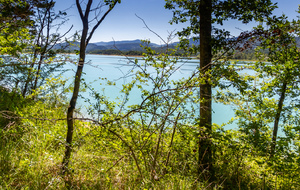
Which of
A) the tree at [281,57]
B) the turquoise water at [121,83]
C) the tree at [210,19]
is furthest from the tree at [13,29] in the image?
the tree at [281,57]

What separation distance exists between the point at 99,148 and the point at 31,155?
1.01 metres

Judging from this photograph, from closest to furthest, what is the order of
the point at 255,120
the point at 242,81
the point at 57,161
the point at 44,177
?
the point at 44,177 → the point at 57,161 → the point at 242,81 → the point at 255,120

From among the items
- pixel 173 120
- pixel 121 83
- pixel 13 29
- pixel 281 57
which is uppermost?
pixel 13 29

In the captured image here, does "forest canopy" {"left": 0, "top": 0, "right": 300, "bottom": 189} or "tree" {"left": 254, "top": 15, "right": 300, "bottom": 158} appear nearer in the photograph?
"forest canopy" {"left": 0, "top": 0, "right": 300, "bottom": 189}

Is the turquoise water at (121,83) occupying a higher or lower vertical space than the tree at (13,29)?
lower

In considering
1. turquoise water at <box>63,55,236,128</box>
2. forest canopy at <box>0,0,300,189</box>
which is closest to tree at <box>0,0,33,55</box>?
forest canopy at <box>0,0,300,189</box>

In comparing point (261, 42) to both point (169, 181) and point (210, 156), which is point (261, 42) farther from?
point (169, 181)

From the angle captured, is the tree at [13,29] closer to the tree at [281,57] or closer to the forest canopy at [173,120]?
the forest canopy at [173,120]

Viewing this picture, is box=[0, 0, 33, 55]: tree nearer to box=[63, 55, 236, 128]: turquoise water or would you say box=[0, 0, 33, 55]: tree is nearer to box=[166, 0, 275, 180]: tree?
box=[63, 55, 236, 128]: turquoise water

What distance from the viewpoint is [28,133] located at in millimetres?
3424

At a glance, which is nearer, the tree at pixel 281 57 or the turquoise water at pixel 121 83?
the turquoise water at pixel 121 83

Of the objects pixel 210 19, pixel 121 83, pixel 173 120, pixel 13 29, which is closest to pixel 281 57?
pixel 210 19

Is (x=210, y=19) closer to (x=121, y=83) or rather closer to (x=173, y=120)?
(x=173, y=120)

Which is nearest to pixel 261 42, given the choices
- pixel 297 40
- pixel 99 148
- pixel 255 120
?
pixel 297 40
